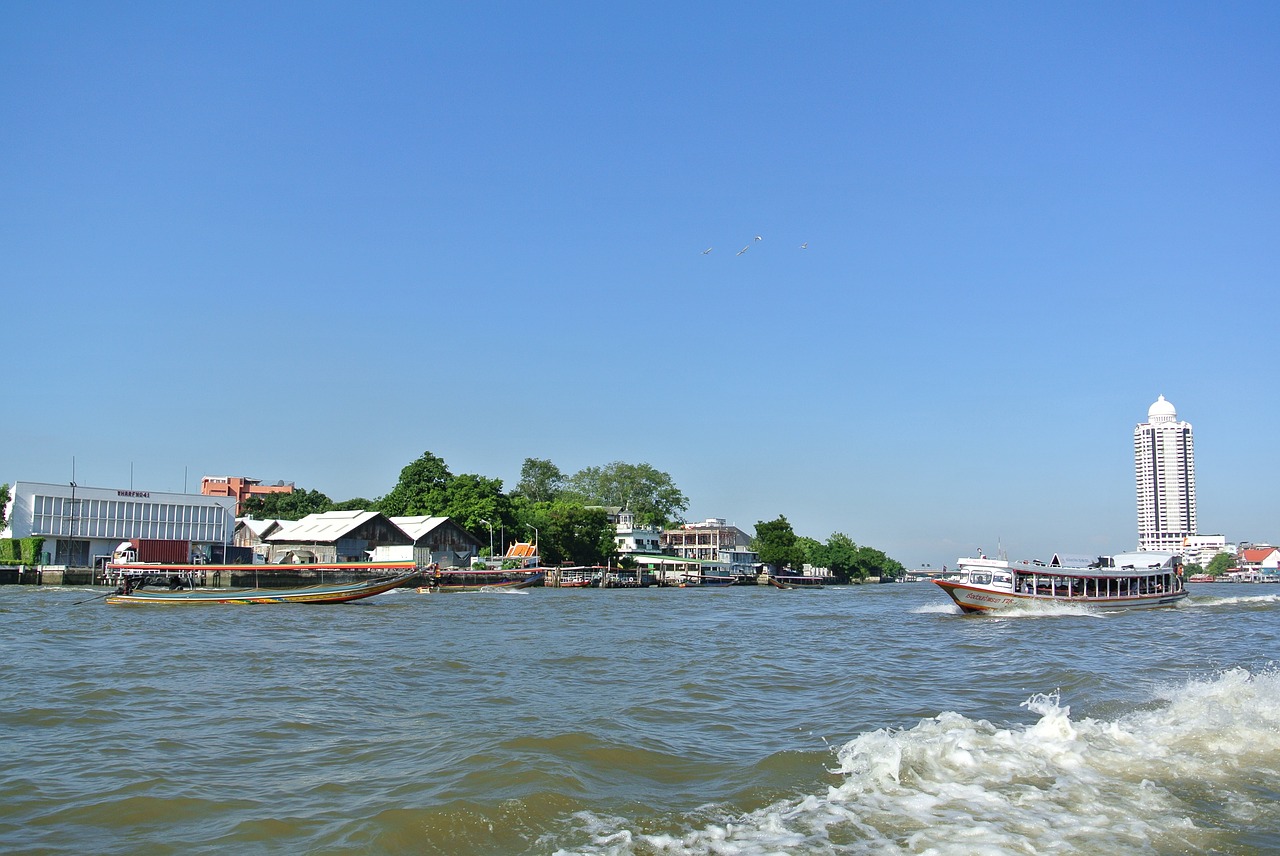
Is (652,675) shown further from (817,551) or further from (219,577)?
(817,551)

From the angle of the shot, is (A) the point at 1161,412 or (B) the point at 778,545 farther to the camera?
(A) the point at 1161,412

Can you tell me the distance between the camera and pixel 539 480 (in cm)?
10006

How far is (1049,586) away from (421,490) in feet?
156

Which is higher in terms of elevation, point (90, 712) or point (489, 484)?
point (489, 484)

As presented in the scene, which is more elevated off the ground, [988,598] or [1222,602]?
[988,598]

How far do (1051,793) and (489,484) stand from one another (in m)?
62.1

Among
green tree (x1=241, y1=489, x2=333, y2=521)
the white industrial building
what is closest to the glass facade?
the white industrial building

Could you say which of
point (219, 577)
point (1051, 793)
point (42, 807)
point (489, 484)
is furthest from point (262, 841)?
point (489, 484)

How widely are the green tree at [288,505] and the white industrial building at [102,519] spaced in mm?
28650

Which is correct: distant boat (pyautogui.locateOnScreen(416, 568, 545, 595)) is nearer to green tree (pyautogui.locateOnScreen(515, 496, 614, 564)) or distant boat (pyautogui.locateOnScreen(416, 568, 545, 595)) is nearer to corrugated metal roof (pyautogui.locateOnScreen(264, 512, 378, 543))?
corrugated metal roof (pyautogui.locateOnScreen(264, 512, 378, 543))

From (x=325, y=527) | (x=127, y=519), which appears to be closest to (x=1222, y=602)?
(x=325, y=527)

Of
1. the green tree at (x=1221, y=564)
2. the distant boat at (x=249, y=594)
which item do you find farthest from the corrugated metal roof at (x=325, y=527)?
the green tree at (x=1221, y=564)

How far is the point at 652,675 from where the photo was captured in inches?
513

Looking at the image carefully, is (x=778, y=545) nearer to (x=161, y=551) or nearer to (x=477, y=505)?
(x=477, y=505)
